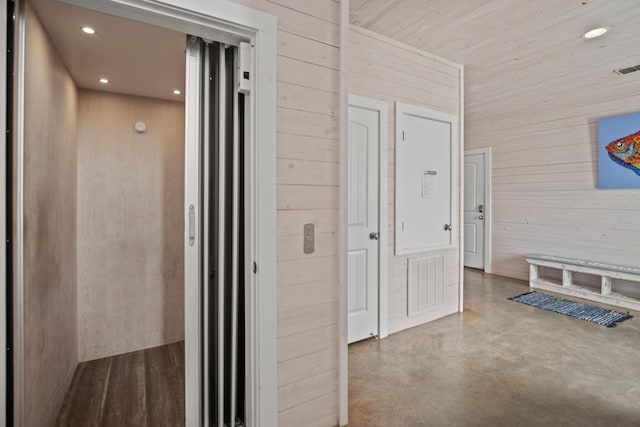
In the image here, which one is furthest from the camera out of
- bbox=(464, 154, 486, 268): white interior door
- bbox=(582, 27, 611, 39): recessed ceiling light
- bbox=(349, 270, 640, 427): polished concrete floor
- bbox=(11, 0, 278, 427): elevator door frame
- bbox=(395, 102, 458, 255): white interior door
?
bbox=(464, 154, 486, 268): white interior door

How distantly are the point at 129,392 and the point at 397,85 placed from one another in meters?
3.27

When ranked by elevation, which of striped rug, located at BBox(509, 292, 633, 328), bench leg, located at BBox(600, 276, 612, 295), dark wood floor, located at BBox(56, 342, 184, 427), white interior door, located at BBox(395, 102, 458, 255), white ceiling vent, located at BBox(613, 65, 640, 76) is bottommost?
dark wood floor, located at BBox(56, 342, 184, 427)

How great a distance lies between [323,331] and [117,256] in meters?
1.96

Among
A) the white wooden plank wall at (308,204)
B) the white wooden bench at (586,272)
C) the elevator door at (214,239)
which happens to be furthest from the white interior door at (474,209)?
the elevator door at (214,239)

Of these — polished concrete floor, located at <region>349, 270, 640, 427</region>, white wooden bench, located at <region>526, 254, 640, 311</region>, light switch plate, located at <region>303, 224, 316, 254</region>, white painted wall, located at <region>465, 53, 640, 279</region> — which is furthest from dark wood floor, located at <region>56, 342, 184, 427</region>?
white wooden bench, located at <region>526, 254, 640, 311</region>

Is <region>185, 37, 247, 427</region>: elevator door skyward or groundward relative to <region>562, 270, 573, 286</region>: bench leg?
skyward

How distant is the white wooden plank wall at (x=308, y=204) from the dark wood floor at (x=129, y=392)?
35.6 inches

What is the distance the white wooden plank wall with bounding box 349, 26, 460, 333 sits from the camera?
2.96 meters

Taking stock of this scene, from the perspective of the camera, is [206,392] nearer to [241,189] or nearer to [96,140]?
[241,189]

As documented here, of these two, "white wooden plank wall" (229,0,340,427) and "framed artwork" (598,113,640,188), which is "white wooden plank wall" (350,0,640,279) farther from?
"white wooden plank wall" (229,0,340,427)

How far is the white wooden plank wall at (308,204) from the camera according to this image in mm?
1681

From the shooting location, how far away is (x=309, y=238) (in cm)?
176

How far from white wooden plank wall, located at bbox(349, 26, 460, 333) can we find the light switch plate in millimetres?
1528

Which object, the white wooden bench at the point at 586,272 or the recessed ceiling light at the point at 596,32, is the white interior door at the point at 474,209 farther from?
the recessed ceiling light at the point at 596,32
